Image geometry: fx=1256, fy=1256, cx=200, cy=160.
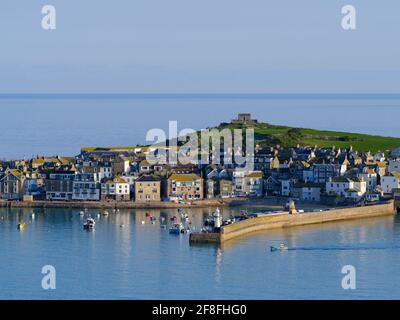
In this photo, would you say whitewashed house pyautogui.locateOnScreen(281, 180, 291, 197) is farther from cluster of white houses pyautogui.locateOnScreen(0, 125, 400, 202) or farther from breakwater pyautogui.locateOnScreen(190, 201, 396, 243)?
breakwater pyautogui.locateOnScreen(190, 201, 396, 243)

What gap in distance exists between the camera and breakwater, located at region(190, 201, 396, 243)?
20.8 meters

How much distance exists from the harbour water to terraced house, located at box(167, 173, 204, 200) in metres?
4.34

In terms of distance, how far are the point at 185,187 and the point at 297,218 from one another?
5.69 m

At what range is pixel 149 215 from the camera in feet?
84.5

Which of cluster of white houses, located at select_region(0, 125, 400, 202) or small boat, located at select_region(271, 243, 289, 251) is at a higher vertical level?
cluster of white houses, located at select_region(0, 125, 400, 202)

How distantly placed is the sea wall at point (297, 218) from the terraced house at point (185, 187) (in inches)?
186

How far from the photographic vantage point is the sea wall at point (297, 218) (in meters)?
21.6

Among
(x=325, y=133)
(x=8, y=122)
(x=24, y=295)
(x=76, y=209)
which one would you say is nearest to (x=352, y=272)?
(x=24, y=295)

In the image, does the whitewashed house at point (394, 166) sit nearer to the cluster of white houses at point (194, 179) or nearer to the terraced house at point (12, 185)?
the cluster of white houses at point (194, 179)

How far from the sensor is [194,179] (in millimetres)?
29500
